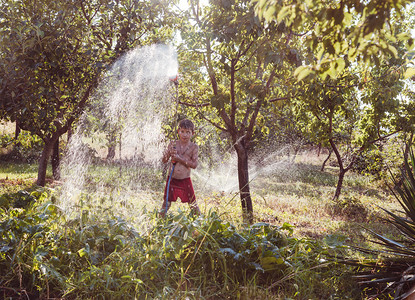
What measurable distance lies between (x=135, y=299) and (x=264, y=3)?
200 cm

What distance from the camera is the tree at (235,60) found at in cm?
473

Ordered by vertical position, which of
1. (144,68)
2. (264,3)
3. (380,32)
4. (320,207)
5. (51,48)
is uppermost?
(144,68)

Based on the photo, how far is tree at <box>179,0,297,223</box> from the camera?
15.5ft

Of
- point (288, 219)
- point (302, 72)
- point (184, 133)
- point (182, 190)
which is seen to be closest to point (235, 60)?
point (184, 133)

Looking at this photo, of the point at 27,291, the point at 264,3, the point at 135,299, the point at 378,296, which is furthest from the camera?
the point at 378,296

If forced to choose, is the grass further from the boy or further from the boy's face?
the boy's face

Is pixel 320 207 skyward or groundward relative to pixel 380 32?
groundward

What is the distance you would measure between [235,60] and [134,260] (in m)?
4.05

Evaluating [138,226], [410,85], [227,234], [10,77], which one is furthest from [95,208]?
[410,85]

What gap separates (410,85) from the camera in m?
10.5

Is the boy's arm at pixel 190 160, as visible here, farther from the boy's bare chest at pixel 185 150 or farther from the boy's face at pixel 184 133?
the boy's face at pixel 184 133

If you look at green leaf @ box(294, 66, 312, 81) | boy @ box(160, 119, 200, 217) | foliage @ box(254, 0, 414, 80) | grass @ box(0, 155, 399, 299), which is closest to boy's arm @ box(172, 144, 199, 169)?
boy @ box(160, 119, 200, 217)

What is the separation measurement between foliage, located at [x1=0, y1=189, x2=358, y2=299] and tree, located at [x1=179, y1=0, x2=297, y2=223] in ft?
5.45

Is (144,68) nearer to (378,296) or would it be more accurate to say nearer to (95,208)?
(95,208)
